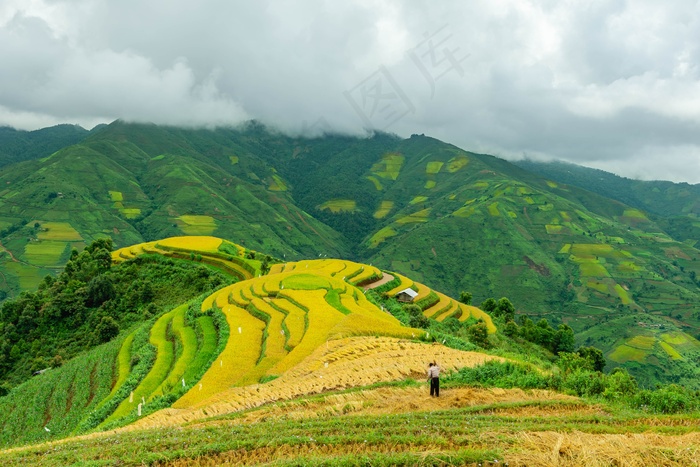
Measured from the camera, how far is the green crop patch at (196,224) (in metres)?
147

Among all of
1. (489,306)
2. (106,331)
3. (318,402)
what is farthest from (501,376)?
(489,306)

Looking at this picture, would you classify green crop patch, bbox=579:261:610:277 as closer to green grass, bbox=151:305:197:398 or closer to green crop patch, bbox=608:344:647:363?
green crop patch, bbox=608:344:647:363

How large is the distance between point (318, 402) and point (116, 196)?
17437cm

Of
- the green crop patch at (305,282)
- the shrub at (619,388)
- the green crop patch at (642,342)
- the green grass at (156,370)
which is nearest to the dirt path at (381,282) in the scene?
the green crop patch at (305,282)

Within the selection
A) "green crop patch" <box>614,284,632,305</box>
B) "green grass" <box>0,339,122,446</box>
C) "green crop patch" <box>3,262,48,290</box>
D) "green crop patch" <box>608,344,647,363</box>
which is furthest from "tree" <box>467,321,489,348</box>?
"green crop patch" <box>614,284,632,305</box>

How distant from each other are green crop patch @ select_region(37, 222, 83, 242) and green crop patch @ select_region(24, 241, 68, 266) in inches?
132

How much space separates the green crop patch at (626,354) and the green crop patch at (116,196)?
555 ft

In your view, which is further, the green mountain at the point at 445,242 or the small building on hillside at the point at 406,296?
the green mountain at the point at 445,242

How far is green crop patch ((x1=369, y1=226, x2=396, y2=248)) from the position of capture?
186875mm

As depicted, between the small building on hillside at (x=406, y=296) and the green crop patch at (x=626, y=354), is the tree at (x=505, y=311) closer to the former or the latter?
the small building on hillside at (x=406, y=296)

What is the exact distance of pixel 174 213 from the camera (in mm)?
156375

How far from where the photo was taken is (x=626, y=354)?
85.1 m

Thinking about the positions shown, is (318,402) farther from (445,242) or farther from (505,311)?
(445,242)

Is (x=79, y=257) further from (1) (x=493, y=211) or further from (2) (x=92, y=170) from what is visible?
(1) (x=493, y=211)
